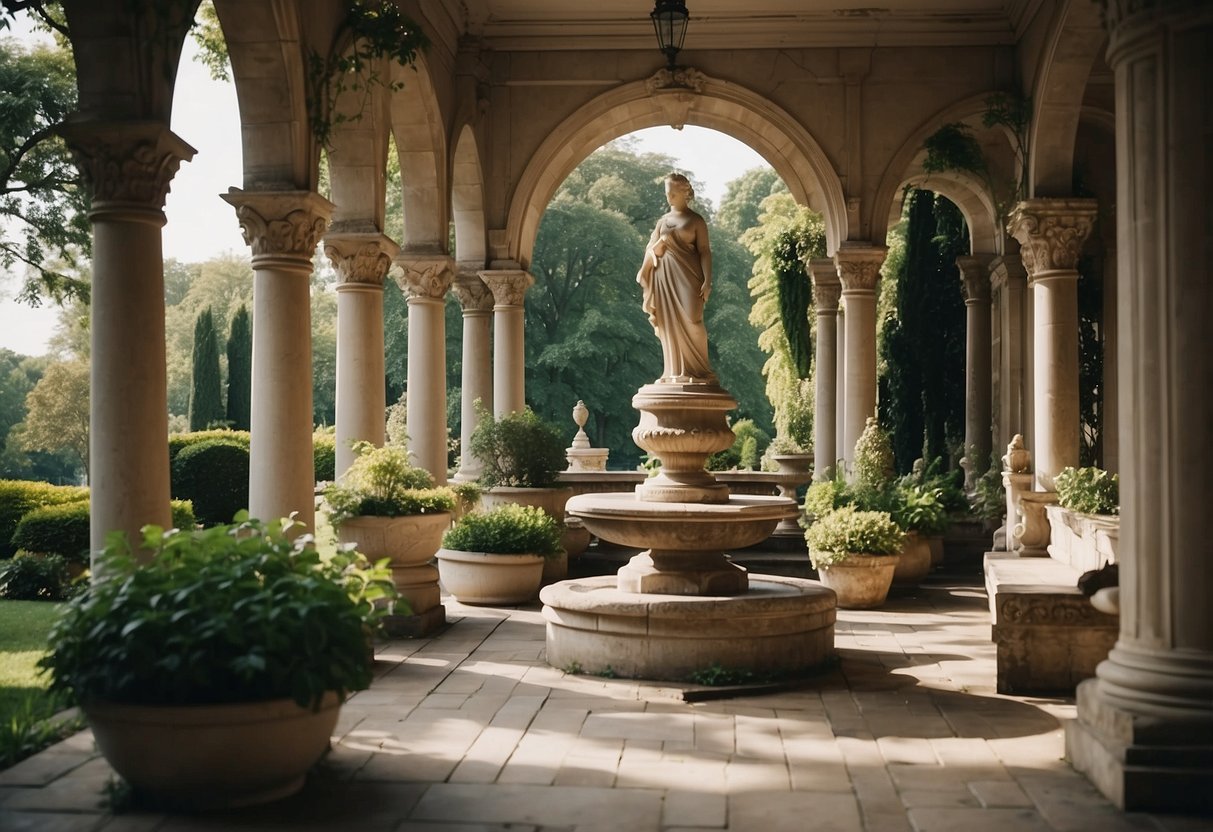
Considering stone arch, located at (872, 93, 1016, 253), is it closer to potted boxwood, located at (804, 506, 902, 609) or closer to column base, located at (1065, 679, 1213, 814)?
potted boxwood, located at (804, 506, 902, 609)

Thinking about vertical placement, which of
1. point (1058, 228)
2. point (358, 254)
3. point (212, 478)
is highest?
point (1058, 228)

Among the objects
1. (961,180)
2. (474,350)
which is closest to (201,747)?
(474,350)

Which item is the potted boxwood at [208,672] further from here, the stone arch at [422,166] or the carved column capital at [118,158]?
the stone arch at [422,166]

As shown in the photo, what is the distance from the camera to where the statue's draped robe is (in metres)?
9.22

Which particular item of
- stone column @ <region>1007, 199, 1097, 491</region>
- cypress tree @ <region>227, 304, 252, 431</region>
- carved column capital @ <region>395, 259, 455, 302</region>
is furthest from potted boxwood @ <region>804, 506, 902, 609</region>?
cypress tree @ <region>227, 304, 252, 431</region>

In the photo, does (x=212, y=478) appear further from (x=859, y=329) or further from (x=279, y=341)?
(x=279, y=341)

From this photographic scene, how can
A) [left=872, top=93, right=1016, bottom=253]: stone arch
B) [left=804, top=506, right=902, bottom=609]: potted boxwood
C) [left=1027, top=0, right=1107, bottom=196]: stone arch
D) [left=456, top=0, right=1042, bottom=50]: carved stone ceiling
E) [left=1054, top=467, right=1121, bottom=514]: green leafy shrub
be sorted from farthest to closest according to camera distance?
[left=872, top=93, right=1016, bottom=253]: stone arch
[left=456, top=0, right=1042, bottom=50]: carved stone ceiling
[left=1027, top=0, right=1107, bottom=196]: stone arch
[left=804, top=506, right=902, bottom=609]: potted boxwood
[left=1054, top=467, right=1121, bottom=514]: green leafy shrub

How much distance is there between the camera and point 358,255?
11164 millimetres

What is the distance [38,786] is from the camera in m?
5.21

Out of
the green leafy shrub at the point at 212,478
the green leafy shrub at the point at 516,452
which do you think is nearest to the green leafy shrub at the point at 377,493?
the green leafy shrub at the point at 516,452

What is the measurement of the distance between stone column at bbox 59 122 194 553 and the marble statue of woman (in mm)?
3854

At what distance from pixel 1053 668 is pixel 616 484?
33.5 ft

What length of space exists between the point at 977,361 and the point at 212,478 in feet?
40.6

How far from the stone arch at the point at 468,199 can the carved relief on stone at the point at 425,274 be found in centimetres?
149
